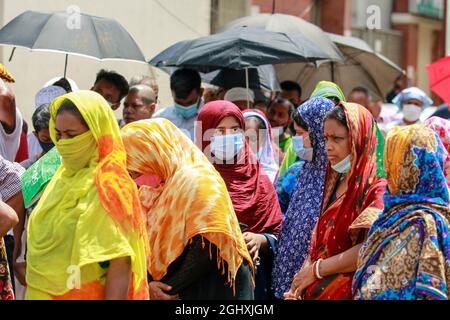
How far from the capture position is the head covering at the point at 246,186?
213 inches

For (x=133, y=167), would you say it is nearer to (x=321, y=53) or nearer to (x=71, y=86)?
(x=71, y=86)

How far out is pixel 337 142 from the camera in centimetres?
496

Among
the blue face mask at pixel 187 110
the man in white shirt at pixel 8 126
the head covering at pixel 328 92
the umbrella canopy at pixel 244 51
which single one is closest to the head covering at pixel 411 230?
the head covering at pixel 328 92

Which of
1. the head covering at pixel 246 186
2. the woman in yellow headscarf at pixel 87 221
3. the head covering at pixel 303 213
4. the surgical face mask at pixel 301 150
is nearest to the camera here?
the woman in yellow headscarf at pixel 87 221

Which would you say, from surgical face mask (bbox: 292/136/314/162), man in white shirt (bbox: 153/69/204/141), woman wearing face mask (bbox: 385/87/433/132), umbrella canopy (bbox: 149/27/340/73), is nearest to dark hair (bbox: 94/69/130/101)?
man in white shirt (bbox: 153/69/204/141)

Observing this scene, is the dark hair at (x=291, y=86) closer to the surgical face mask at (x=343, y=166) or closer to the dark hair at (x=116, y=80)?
the dark hair at (x=116, y=80)

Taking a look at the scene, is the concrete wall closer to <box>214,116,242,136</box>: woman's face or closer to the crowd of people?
the crowd of people

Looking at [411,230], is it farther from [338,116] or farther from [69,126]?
[69,126]

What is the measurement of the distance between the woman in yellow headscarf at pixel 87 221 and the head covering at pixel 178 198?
37 cm

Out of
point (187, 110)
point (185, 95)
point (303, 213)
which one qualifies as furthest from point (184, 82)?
point (303, 213)

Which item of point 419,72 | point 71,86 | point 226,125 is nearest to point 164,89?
point 71,86

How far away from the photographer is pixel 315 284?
16.1ft

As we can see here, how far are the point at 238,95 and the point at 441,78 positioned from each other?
1.57 metres

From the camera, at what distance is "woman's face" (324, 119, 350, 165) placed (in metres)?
4.95
